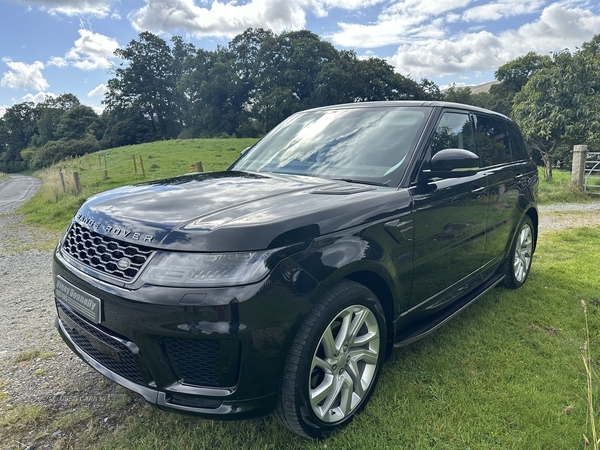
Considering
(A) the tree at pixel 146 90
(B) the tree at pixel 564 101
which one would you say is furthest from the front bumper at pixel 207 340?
(A) the tree at pixel 146 90

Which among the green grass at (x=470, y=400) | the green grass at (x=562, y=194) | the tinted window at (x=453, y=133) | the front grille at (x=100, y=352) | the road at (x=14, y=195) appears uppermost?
the tinted window at (x=453, y=133)

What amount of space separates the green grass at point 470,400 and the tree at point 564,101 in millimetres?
12313

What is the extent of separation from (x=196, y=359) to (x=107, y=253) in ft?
2.21

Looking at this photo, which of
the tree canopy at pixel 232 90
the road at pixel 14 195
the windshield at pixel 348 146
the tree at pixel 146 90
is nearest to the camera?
the windshield at pixel 348 146

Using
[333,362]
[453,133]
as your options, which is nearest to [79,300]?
[333,362]

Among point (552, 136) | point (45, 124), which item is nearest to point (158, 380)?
point (552, 136)

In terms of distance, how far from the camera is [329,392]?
6.83ft

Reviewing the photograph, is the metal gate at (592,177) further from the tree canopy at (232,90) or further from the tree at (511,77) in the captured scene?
the tree at (511,77)

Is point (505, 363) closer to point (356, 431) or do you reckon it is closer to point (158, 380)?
point (356, 431)

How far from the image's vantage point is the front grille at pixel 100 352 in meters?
1.85

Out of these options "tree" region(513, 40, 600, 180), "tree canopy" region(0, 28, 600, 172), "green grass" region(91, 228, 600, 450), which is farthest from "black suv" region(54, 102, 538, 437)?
"tree canopy" region(0, 28, 600, 172)

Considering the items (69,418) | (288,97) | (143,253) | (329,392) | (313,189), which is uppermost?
(288,97)

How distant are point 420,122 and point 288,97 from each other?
4544 centimetres

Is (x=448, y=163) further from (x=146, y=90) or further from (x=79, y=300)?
(x=146, y=90)
